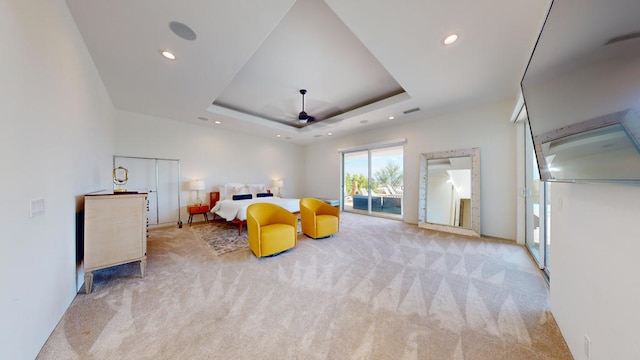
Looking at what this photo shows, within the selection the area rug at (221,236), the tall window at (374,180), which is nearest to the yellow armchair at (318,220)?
the area rug at (221,236)

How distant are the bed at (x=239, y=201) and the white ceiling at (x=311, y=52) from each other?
2.28m

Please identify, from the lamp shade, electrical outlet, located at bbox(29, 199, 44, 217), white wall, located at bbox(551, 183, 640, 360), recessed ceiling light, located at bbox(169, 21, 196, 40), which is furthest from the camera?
the lamp shade

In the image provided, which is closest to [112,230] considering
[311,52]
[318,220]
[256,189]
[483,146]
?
[318,220]

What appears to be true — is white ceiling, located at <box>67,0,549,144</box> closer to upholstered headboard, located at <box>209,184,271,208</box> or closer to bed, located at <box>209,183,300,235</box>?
bed, located at <box>209,183,300,235</box>

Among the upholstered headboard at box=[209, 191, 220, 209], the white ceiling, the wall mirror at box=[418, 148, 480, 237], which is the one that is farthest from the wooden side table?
the wall mirror at box=[418, 148, 480, 237]

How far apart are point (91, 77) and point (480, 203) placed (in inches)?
284

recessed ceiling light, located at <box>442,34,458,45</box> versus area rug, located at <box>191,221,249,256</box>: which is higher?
recessed ceiling light, located at <box>442,34,458,45</box>

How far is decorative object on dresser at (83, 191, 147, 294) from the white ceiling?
1922 mm

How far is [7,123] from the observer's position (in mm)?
1213

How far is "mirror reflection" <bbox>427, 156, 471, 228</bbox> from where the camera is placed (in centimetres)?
460

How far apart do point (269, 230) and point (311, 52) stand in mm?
2848

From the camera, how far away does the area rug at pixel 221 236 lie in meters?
3.59

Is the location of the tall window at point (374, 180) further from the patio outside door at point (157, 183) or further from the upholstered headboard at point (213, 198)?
the patio outside door at point (157, 183)

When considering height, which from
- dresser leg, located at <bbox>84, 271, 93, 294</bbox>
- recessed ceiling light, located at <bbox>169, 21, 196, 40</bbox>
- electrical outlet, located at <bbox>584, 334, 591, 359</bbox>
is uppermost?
recessed ceiling light, located at <bbox>169, 21, 196, 40</bbox>
